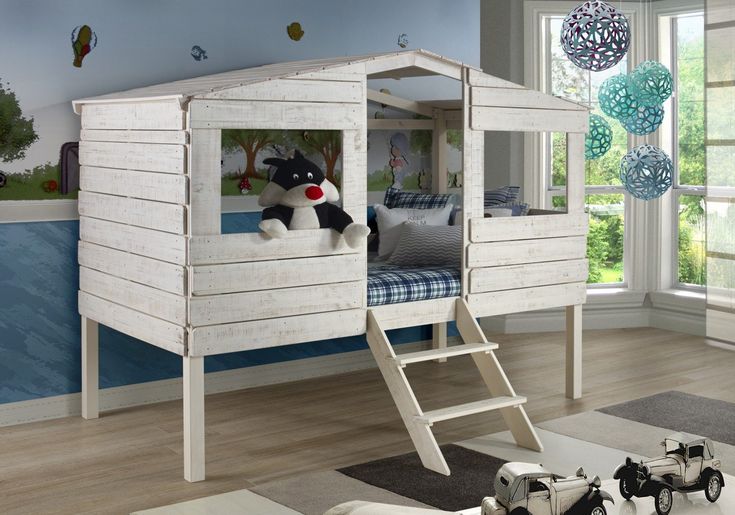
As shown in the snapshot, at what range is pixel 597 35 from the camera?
194 inches

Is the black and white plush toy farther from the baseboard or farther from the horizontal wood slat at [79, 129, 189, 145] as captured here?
the baseboard

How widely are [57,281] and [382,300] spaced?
57.8 inches

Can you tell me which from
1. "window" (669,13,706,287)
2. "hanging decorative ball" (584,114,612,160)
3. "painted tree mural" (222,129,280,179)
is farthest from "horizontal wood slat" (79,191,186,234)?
"window" (669,13,706,287)

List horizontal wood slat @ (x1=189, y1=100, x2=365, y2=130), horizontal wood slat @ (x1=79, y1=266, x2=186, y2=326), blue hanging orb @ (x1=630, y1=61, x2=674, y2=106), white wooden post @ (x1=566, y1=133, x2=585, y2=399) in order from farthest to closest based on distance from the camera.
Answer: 1. blue hanging orb @ (x1=630, y1=61, x2=674, y2=106)
2. white wooden post @ (x1=566, y1=133, x2=585, y2=399)
3. horizontal wood slat @ (x1=79, y1=266, x2=186, y2=326)
4. horizontal wood slat @ (x1=189, y1=100, x2=365, y2=130)

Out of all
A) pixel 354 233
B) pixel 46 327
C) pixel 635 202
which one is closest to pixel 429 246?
pixel 354 233

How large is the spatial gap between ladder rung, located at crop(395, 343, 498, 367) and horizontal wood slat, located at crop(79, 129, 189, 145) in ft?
3.83

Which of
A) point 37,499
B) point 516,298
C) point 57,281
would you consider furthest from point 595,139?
point 37,499

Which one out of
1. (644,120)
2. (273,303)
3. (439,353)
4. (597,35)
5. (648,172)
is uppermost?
(597,35)

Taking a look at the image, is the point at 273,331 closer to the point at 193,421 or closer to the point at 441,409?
the point at 193,421

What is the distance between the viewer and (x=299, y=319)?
12.6ft

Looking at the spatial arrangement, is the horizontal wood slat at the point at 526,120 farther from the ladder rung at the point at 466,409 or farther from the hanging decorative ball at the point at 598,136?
the ladder rung at the point at 466,409

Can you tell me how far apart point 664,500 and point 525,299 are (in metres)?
2.22

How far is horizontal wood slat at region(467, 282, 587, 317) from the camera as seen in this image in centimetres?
441

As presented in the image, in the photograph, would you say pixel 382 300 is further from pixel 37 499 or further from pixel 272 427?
pixel 37 499
